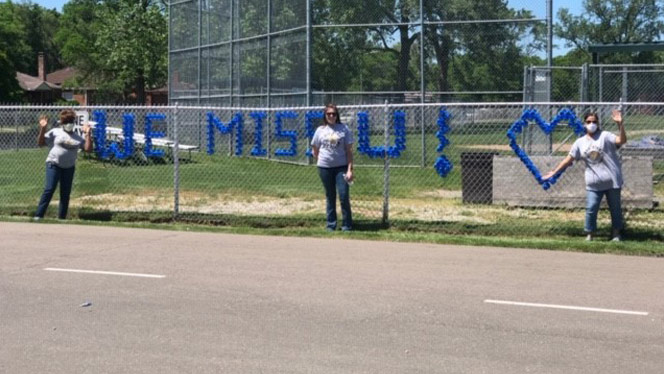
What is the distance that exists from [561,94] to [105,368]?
17.9 meters

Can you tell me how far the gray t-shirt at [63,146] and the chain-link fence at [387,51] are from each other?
7.65 m

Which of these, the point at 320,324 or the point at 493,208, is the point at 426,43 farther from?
the point at 320,324

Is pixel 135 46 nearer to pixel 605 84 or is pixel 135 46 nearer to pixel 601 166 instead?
pixel 605 84

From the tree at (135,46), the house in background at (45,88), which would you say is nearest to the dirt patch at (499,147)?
the tree at (135,46)

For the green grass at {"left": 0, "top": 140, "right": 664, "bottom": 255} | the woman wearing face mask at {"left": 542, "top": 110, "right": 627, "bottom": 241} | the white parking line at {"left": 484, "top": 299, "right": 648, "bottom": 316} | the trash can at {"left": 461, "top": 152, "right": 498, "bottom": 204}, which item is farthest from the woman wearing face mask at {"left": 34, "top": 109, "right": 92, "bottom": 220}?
A: the white parking line at {"left": 484, "top": 299, "right": 648, "bottom": 316}

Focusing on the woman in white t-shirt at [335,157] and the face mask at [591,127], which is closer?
the face mask at [591,127]

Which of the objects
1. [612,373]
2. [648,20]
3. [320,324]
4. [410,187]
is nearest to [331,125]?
[410,187]

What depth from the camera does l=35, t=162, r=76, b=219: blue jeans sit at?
13133 mm

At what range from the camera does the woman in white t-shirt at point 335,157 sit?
11.8 meters

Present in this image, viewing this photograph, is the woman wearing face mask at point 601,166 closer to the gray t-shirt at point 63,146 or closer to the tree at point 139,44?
the gray t-shirt at point 63,146

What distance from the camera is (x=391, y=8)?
19719mm

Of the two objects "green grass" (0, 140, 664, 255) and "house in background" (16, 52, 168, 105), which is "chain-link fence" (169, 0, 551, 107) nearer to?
"green grass" (0, 140, 664, 255)

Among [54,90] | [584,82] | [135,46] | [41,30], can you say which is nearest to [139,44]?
[135,46]

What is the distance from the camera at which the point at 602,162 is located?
422 inches
